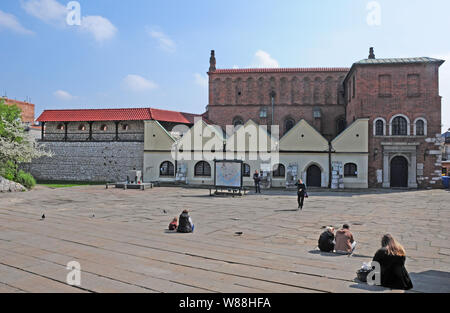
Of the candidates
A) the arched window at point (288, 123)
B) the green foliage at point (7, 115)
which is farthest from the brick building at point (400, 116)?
the green foliage at point (7, 115)

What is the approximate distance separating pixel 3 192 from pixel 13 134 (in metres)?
6.17

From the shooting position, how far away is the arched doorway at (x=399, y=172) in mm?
33531

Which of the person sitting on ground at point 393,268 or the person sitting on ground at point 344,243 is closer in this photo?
the person sitting on ground at point 393,268

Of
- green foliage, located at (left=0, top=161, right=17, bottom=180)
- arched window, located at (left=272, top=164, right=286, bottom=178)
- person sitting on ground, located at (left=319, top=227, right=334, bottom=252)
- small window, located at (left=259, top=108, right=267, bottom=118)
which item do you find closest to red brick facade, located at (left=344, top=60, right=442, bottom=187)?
arched window, located at (left=272, top=164, right=286, bottom=178)

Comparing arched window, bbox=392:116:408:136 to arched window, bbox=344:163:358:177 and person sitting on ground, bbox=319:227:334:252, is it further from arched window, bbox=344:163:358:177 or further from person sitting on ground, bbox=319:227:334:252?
person sitting on ground, bbox=319:227:334:252

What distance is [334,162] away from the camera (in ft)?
110

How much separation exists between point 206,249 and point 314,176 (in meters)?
26.4

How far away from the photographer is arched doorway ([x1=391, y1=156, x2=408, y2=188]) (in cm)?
3353

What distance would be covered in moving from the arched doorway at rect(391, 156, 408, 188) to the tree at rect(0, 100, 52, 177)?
31.8m

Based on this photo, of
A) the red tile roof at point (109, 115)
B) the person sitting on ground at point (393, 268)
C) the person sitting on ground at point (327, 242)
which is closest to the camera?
the person sitting on ground at point (393, 268)

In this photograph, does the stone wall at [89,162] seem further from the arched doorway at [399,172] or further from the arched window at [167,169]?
the arched doorway at [399,172]

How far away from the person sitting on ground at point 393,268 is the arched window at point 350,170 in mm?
28491

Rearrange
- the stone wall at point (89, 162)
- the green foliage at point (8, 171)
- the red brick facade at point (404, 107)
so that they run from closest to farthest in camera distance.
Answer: the green foliage at point (8, 171) → the red brick facade at point (404, 107) → the stone wall at point (89, 162)

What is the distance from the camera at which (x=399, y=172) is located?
33625 millimetres
